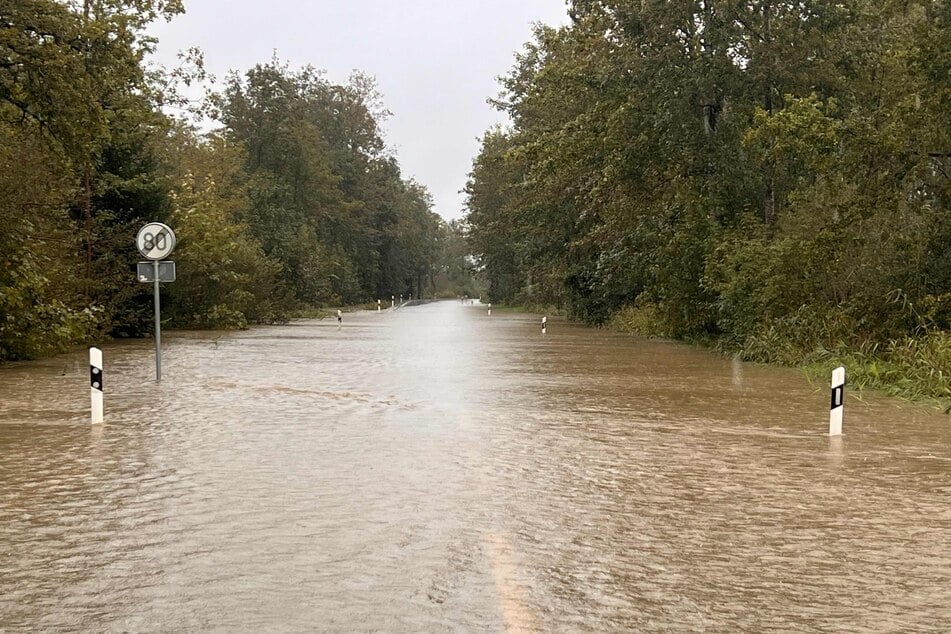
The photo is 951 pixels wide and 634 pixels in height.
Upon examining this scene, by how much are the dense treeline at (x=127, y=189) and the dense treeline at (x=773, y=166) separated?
13.0 meters

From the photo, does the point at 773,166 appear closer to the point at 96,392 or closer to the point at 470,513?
the point at 96,392

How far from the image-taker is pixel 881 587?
6.05m

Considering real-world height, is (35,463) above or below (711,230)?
below

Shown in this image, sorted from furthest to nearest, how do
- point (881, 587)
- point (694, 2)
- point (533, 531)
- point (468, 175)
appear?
1. point (468, 175)
2. point (694, 2)
3. point (533, 531)
4. point (881, 587)

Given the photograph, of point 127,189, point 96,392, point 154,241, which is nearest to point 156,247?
point 154,241

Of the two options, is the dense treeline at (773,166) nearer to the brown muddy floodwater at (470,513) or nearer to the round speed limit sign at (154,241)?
the brown muddy floodwater at (470,513)

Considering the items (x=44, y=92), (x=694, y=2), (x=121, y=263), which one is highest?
(x=694, y=2)

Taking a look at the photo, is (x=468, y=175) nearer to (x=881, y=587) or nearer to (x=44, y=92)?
(x=44, y=92)

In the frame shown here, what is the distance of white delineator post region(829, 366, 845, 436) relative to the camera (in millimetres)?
12078

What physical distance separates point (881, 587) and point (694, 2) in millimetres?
24447

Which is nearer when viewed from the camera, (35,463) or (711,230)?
(35,463)

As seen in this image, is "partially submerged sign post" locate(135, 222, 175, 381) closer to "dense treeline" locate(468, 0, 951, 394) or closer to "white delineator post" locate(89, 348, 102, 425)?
"white delineator post" locate(89, 348, 102, 425)

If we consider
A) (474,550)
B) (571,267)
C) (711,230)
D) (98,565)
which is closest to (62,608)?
(98,565)

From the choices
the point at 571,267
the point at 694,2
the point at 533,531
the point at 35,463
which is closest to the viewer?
the point at 533,531
